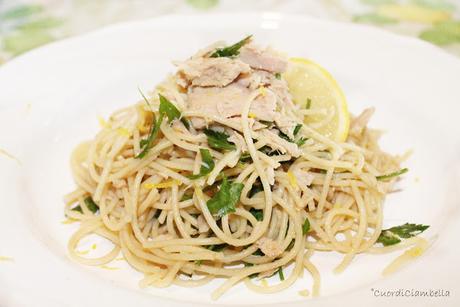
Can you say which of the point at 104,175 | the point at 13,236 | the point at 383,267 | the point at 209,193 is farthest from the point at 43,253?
the point at 383,267

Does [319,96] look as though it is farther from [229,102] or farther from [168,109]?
[168,109]

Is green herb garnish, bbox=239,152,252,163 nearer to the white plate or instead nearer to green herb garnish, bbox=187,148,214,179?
green herb garnish, bbox=187,148,214,179

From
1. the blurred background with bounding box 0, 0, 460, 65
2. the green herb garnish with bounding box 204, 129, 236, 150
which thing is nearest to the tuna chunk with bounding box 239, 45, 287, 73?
the green herb garnish with bounding box 204, 129, 236, 150

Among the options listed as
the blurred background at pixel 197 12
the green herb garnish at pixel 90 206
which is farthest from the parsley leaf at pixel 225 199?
the blurred background at pixel 197 12

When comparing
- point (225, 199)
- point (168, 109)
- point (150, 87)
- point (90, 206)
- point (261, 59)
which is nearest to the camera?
point (225, 199)

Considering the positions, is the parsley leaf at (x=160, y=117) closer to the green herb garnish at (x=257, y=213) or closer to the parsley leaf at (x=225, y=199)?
the parsley leaf at (x=225, y=199)

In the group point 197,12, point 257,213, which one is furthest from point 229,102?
point 197,12
